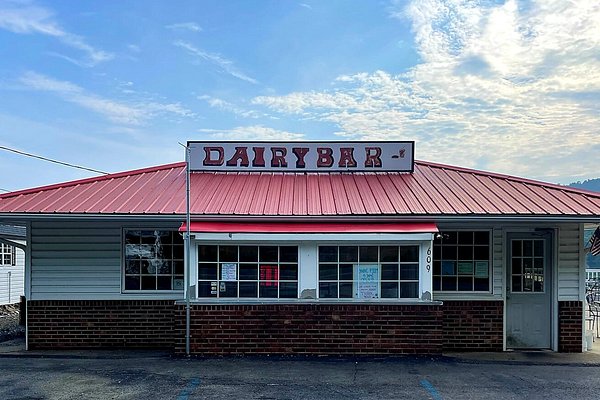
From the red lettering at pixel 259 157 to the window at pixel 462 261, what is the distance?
4.13 metres

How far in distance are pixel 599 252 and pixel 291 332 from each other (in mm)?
5678

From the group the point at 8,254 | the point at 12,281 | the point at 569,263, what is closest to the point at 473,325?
the point at 569,263

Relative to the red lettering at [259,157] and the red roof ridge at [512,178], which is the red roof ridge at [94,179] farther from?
the red roof ridge at [512,178]

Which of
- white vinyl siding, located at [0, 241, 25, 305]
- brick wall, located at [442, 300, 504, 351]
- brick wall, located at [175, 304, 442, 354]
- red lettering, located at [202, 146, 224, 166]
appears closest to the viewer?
brick wall, located at [175, 304, 442, 354]

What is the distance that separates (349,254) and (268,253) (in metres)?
1.38

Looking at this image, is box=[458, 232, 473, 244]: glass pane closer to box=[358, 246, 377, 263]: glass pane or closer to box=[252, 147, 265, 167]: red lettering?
box=[358, 246, 377, 263]: glass pane

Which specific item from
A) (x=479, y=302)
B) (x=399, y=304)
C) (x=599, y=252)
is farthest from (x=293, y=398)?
(x=599, y=252)

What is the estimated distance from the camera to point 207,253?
370 inches

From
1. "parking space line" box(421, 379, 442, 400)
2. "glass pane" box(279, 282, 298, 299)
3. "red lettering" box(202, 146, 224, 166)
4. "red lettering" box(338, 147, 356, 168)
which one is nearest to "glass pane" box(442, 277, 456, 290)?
"parking space line" box(421, 379, 442, 400)

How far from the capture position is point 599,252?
32.3ft

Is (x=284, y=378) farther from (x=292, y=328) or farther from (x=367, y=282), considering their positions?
(x=367, y=282)

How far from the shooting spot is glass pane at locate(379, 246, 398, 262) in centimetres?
933

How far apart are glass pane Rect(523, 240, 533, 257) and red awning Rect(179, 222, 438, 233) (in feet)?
6.75

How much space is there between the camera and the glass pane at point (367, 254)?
30.7 feet
